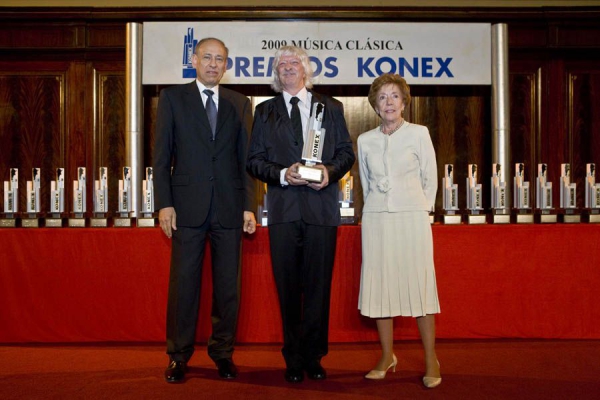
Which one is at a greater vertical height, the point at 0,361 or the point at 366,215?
the point at 366,215

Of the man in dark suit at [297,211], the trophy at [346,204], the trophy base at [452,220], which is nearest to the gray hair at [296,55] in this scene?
the man in dark suit at [297,211]

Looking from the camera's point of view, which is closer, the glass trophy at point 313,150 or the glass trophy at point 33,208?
the glass trophy at point 313,150

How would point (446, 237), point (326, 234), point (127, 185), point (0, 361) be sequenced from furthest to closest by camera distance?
point (127, 185), point (446, 237), point (0, 361), point (326, 234)

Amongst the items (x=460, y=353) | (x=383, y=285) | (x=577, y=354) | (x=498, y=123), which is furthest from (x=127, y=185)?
(x=498, y=123)

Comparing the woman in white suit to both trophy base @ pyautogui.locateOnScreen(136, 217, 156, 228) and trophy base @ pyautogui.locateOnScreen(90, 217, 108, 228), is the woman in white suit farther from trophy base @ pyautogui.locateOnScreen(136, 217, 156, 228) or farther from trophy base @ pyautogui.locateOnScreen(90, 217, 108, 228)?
trophy base @ pyautogui.locateOnScreen(90, 217, 108, 228)

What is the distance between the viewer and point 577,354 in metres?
3.08

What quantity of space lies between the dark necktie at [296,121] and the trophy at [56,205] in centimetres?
160

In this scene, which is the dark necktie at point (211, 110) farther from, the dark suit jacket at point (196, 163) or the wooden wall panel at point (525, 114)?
the wooden wall panel at point (525, 114)

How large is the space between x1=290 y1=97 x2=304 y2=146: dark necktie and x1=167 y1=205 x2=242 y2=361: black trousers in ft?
1.65

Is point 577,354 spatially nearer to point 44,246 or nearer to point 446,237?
point 446,237

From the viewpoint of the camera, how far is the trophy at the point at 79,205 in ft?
11.2

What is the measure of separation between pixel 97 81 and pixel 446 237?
146 inches

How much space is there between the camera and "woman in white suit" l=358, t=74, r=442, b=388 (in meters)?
2.61

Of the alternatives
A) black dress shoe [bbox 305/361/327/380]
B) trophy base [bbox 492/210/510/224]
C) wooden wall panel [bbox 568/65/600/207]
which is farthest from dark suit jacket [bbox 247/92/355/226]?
wooden wall panel [bbox 568/65/600/207]
